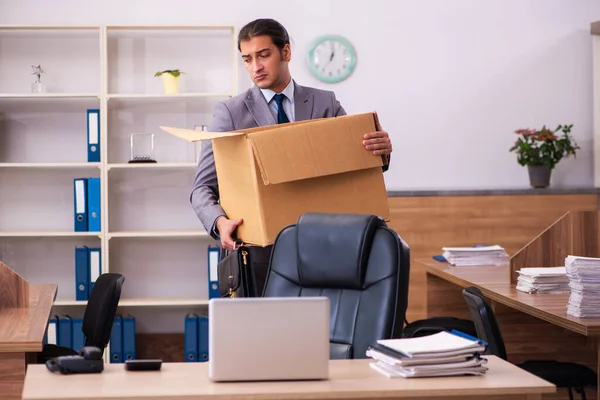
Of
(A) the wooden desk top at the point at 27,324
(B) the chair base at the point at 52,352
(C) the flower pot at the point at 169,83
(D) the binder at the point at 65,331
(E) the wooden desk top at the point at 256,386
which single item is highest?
(C) the flower pot at the point at 169,83

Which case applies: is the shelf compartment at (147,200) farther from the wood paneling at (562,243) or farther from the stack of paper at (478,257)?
the wood paneling at (562,243)

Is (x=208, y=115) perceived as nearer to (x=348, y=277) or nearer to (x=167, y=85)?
(x=167, y=85)

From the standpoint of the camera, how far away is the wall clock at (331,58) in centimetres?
597

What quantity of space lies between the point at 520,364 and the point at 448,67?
3.01 meters

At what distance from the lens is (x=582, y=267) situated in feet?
10.3

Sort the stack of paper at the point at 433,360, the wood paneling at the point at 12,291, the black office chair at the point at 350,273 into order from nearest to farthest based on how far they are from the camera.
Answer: the stack of paper at the point at 433,360 < the black office chair at the point at 350,273 < the wood paneling at the point at 12,291

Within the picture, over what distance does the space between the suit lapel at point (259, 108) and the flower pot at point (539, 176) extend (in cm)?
307

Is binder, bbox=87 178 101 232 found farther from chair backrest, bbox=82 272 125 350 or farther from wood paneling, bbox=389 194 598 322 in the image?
chair backrest, bbox=82 272 125 350

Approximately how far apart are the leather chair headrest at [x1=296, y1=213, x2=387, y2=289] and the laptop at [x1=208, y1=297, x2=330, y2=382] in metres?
0.73

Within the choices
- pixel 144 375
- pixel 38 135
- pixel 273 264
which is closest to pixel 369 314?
pixel 273 264

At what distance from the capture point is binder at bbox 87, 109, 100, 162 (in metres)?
5.65

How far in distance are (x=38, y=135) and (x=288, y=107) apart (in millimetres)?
3128

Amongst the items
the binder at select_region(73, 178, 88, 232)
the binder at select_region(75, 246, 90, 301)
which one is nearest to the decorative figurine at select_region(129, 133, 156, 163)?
the binder at select_region(73, 178, 88, 232)

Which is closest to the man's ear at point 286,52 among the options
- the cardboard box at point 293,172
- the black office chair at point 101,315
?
the cardboard box at point 293,172
